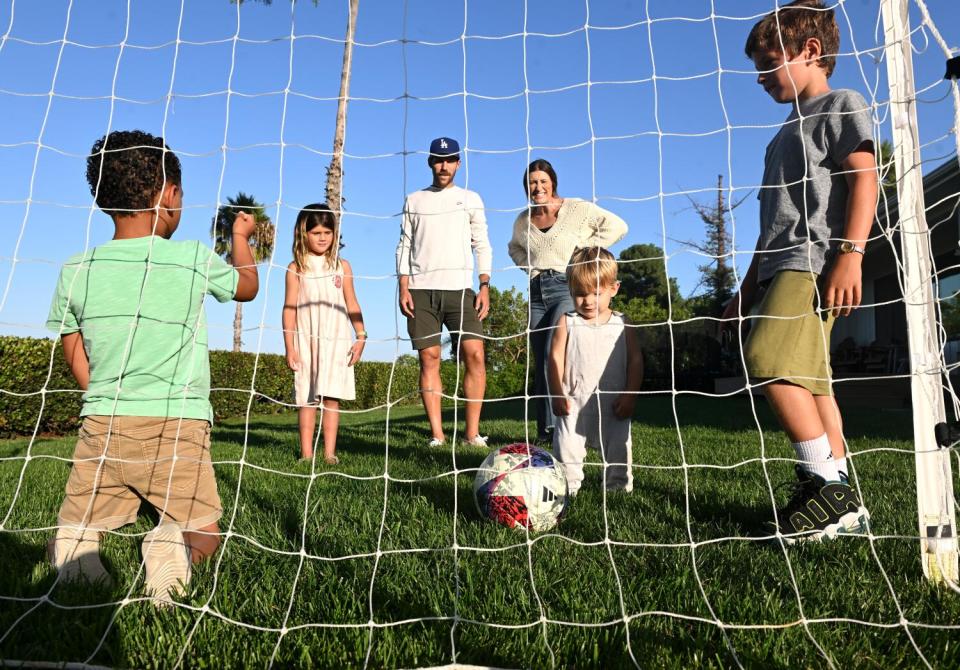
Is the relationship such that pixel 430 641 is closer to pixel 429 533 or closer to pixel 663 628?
pixel 663 628

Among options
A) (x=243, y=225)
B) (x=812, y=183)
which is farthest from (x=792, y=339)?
(x=243, y=225)

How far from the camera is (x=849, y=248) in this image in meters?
2.20

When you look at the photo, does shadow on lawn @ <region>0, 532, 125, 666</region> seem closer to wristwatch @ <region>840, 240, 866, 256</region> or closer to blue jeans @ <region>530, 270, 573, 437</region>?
wristwatch @ <region>840, 240, 866, 256</region>

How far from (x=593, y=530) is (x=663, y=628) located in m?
0.86

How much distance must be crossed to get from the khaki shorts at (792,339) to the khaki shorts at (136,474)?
5.85 feet

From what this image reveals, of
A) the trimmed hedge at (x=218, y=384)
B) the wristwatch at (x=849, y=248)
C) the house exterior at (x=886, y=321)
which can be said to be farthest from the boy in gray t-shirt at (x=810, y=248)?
the house exterior at (x=886, y=321)

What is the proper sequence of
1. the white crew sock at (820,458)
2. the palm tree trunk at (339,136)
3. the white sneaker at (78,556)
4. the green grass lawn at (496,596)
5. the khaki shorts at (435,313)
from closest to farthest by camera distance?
the green grass lawn at (496,596) → the white sneaker at (78,556) → the white crew sock at (820,458) → the khaki shorts at (435,313) → the palm tree trunk at (339,136)

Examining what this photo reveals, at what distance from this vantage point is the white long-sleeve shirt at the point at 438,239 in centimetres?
422

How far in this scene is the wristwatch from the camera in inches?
86.2

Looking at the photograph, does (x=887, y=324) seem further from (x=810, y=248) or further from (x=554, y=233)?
(x=810, y=248)

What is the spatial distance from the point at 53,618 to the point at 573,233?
3.43 metres

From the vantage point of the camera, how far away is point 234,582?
2.01 meters

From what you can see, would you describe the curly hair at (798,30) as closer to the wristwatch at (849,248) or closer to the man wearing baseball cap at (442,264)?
the wristwatch at (849,248)

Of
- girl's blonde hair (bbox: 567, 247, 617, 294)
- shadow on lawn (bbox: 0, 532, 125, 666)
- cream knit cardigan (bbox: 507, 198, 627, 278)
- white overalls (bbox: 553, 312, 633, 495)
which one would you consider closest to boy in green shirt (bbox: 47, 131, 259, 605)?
shadow on lawn (bbox: 0, 532, 125, 666)
